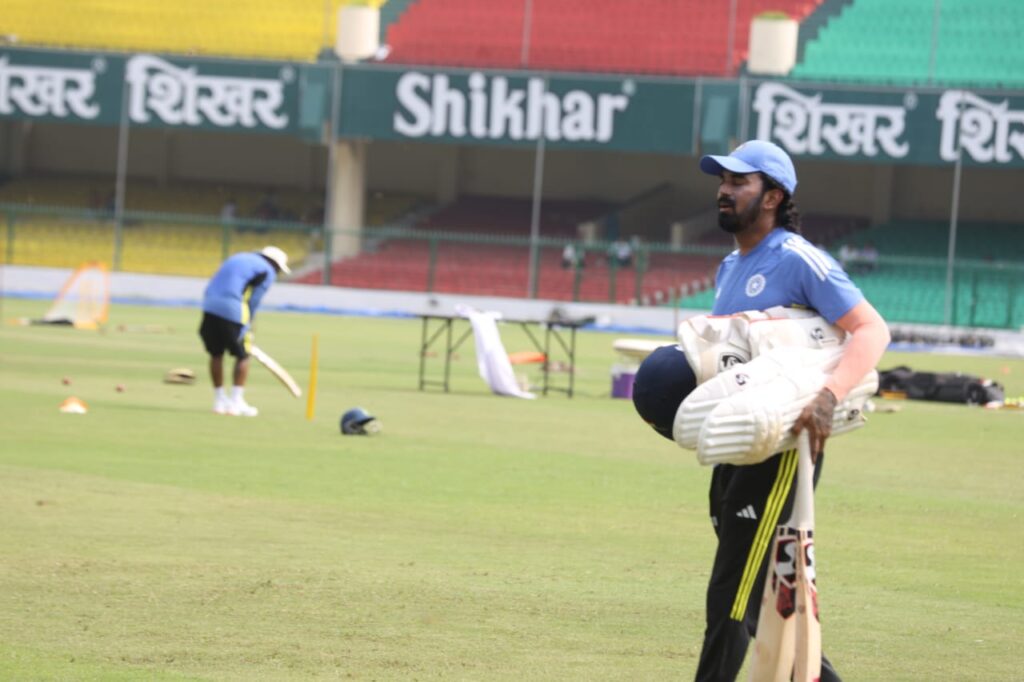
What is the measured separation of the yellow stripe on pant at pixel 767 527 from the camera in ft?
19.0

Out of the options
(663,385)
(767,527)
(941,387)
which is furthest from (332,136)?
(767,527)

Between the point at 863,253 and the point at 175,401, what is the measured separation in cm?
3100

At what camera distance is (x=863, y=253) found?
47719 millimetres

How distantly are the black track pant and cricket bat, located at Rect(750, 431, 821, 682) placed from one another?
51 mm

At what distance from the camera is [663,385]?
5.97 m

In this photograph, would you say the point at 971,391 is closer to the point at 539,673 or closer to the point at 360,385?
the point at 360,385

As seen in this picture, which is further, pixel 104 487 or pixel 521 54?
pixel 521 54

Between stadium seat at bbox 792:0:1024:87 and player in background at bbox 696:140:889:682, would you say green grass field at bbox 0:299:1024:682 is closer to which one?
player in background at bbox 696:140:889:682

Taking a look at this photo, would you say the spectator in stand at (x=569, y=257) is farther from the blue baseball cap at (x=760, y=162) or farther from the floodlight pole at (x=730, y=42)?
the blue baseball cap at (x=760, y=162)

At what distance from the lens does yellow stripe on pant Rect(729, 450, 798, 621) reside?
580 cm

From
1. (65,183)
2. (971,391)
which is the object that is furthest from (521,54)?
(971,391)

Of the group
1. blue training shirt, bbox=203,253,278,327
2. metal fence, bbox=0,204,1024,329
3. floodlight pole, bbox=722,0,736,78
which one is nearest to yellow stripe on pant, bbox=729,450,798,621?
blue training shirt, bbox=203,253,278,327

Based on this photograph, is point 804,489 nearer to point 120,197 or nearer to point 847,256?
point 847,256

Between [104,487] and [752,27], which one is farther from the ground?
[752,27]
